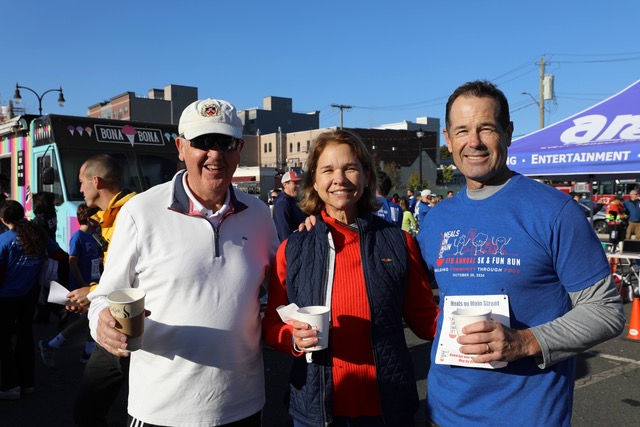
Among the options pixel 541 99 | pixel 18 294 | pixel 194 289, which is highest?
pixel 541 99

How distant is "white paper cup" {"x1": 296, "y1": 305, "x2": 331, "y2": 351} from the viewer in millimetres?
1970

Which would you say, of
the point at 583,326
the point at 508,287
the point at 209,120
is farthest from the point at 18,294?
the point at 583,326

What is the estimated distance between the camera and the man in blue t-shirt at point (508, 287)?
172 cm

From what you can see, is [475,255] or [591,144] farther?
[591,144]

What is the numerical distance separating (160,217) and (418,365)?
14.4 feet

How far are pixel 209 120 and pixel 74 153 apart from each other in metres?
7.53

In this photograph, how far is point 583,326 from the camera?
1.71 metres

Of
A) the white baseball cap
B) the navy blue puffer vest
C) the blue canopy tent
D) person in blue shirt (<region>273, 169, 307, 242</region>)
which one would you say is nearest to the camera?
the navy blue puffer vest

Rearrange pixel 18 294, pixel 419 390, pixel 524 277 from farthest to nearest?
pixel 18 294 → pixel 419 390 → pixel 524 277

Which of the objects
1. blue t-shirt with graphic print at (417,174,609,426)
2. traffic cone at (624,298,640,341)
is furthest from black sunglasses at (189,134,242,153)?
traffic cone at (624,298,640,341)

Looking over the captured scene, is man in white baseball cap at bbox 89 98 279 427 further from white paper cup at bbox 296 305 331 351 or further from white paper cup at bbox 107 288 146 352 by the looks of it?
white paper cup at bbox 296 305 331 351

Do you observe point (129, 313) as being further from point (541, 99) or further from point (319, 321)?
point (541, 99)

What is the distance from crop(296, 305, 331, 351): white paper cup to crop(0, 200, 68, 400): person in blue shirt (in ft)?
14.4

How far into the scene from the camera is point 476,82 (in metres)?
2.07
